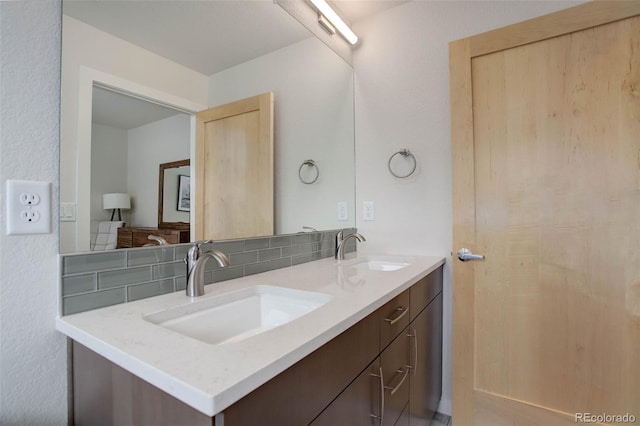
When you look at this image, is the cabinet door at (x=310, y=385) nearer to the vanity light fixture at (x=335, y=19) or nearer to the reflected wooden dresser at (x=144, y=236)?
the reflected wooden dresser at (x=144, y=236)

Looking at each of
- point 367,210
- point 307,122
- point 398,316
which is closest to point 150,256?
point 398,316

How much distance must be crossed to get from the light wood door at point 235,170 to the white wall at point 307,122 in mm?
70

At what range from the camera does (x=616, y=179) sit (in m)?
1.25

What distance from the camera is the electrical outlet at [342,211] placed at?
6.64ft

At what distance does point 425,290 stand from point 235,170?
1.04 m

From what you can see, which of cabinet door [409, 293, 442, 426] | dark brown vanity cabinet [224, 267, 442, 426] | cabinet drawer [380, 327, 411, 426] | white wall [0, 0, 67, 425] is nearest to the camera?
dark brown vanity cabinet [224, 267, 442, 426]

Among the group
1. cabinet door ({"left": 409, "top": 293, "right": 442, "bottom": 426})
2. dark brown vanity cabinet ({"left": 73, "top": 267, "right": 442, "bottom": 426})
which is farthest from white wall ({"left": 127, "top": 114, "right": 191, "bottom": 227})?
→ cabinet door ({"left": 409, "top": 293, "right": 442, "bottom": 426})

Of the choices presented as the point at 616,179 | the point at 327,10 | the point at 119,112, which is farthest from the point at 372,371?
the point at 327,10

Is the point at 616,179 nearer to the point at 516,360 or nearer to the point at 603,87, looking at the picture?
the point at 603,87

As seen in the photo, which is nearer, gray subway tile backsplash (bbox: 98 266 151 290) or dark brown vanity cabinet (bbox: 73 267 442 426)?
dark brown vanity cabinet (bbox: 73 267 442 426)

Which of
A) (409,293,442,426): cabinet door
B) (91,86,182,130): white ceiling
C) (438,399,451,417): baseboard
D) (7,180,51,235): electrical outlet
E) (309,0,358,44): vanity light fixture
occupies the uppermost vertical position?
(309,0,358,44): vanity light fixture

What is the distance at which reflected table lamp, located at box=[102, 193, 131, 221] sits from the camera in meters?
0.92

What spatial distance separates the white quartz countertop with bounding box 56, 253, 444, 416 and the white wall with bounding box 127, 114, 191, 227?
29cm

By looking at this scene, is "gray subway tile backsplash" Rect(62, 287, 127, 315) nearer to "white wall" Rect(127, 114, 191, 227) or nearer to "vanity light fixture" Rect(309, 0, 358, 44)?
"white wall" Rect(127, 114, 191, 227)
